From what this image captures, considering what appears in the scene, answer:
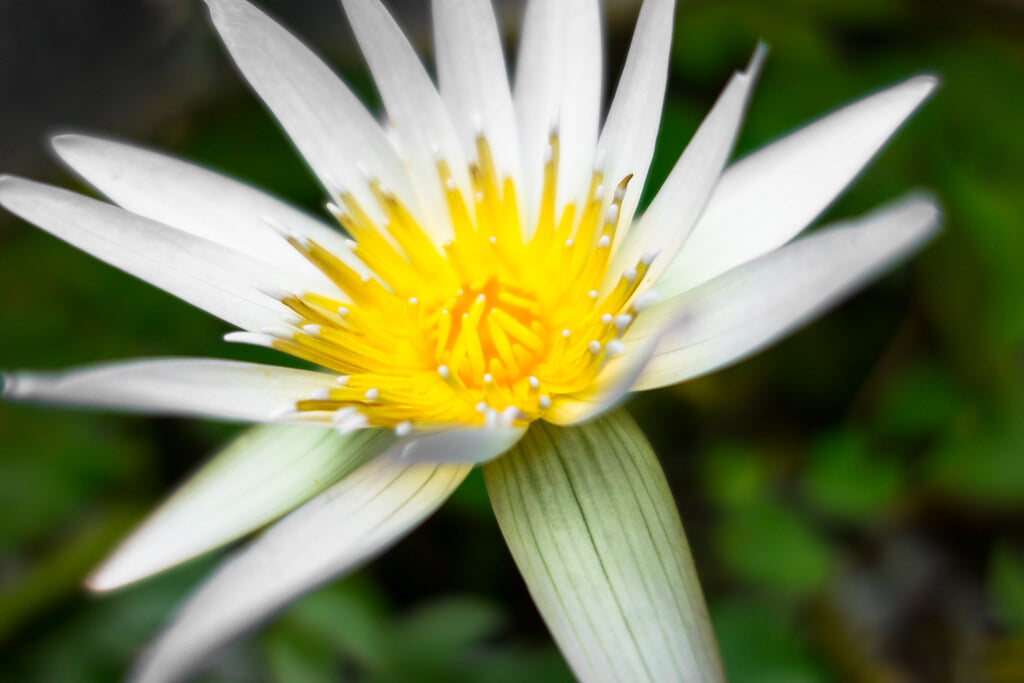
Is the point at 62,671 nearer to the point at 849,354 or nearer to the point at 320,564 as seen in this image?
the point at 320,564

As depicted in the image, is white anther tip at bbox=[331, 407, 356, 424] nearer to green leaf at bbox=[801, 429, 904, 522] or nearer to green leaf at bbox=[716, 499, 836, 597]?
green leaf at bbox=[716, 499, 836, 597]

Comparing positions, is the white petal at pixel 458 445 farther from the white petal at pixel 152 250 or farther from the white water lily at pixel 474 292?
the white petal at pixel 152 250

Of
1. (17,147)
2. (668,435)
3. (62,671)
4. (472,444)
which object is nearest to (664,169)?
(668,435)

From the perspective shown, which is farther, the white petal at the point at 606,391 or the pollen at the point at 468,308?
Answer: the pollen at the point at 468,308

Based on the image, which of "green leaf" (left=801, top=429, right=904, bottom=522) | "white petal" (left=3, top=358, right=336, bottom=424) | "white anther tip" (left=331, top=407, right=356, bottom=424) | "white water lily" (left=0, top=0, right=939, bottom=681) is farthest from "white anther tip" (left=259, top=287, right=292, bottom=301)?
"green leaf" (left=801, top=429, right=904, bottom=522)

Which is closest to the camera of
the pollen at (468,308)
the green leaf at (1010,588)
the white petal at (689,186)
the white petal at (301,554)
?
the white petal at (301,554)

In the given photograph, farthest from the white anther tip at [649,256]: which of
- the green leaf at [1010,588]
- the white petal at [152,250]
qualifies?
the green leaf at [1010,588]
